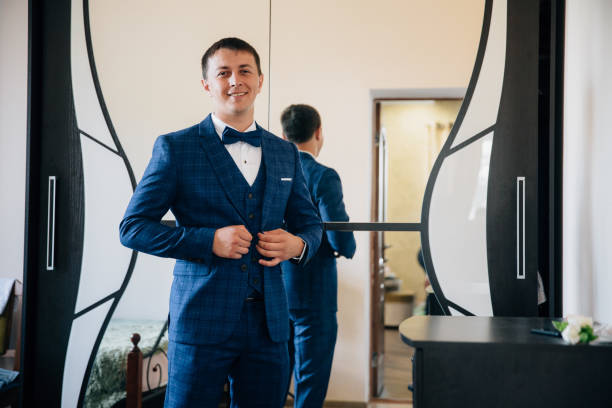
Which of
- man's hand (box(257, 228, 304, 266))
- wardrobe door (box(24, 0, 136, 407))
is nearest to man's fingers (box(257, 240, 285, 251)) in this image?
man's hand (box(257, 228, 304, 266))

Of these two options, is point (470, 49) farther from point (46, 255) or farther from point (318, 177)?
point (46, 255)

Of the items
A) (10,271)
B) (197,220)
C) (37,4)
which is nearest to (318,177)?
(197,220)

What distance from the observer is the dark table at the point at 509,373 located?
1.22 metres

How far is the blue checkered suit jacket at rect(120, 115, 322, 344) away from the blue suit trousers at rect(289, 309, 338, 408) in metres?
0.74

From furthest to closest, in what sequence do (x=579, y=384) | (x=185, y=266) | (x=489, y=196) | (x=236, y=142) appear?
(x=489, y=196) → (x=236, y=142) → (x=185, y=266) → (x=579, y=384)

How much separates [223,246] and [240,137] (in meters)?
0.34

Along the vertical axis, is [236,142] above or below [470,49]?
below

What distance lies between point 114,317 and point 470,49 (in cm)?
181

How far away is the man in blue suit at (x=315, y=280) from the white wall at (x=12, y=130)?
1779 mm

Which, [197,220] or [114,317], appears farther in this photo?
[114,317]

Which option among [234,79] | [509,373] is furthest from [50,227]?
[509,373]

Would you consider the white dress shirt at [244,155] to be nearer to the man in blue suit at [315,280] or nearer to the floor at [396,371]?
the man in blue suit at [315,280]

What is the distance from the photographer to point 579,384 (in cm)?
123

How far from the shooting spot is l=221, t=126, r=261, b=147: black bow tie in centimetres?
154
